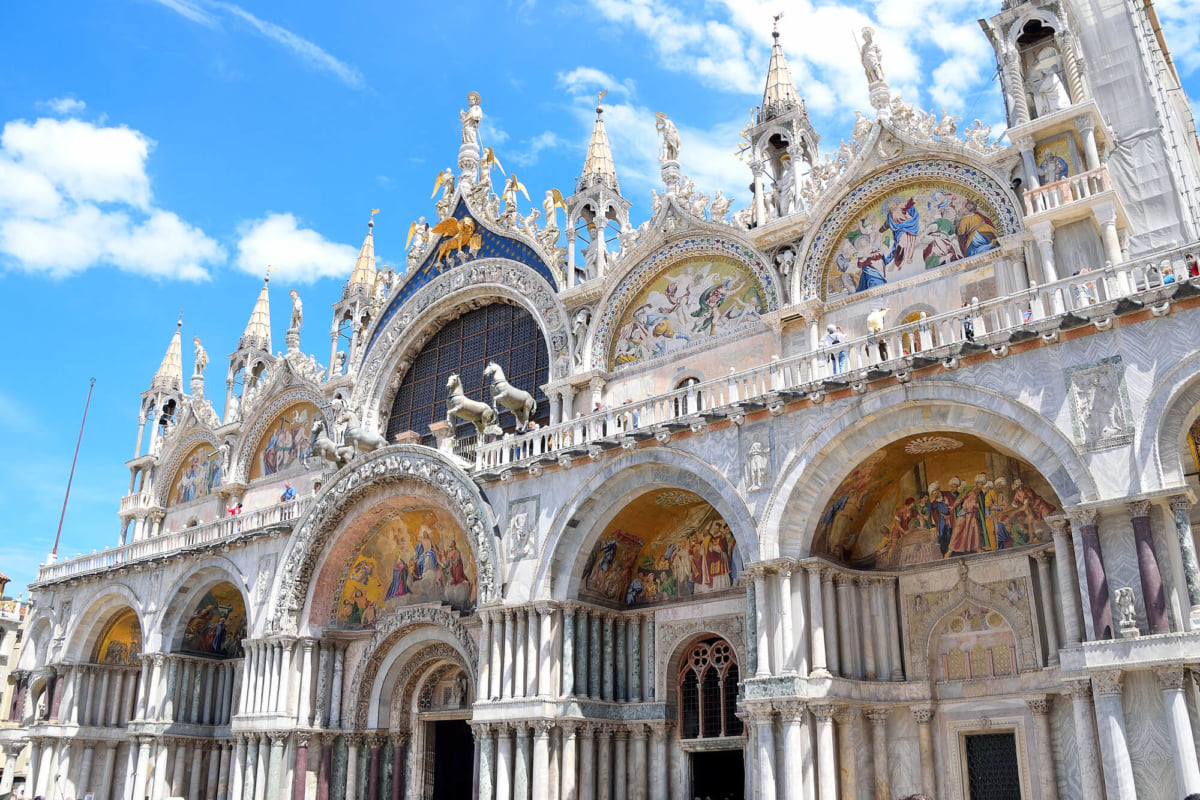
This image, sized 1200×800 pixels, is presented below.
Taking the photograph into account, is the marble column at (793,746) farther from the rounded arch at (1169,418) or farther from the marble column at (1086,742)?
the rounded arch at (1169,418)

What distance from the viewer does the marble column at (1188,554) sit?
41.4 feet

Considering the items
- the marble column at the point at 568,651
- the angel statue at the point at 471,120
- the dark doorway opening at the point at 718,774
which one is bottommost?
the dark doorway opening at the point at 718,774

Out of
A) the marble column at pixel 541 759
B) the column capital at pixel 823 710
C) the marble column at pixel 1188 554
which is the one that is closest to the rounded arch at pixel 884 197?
the marble column at pixel 1188 554

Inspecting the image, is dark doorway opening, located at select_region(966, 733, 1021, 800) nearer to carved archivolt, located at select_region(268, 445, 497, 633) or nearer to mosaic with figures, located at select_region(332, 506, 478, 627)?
carved archivolt, located at select_region(268, 445, 497, 633)

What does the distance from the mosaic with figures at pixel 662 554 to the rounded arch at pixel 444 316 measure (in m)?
5.10

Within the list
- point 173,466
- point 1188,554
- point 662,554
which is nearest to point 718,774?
point 662,554

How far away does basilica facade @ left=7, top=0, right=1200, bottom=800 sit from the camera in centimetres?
1411

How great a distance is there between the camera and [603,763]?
19078mm

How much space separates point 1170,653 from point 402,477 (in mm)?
15216

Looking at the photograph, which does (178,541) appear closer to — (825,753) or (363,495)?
(363,495)

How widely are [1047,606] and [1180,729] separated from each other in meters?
3.52

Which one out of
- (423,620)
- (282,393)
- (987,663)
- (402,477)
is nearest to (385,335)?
(282,393)

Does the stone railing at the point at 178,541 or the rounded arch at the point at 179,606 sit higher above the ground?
the stone railing at the point at 178,541

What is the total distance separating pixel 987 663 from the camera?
16297 millimetres
